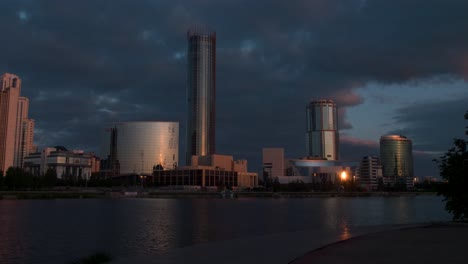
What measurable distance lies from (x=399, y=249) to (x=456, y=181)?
1805 cm

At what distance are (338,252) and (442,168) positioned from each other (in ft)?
75.0

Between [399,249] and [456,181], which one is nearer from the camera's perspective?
[399,249]

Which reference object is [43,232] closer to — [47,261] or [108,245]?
[108,245]

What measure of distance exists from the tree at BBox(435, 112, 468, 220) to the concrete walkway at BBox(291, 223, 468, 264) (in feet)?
27.8

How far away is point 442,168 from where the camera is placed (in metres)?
39.2

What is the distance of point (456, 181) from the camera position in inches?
1421

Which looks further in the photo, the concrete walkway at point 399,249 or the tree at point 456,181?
the tree at point 456,181

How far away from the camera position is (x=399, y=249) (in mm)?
20812

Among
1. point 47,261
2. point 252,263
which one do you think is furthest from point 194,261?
point 47,261

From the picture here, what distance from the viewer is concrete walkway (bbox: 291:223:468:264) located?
18.1m

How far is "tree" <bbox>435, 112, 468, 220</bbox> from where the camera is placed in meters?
35.6

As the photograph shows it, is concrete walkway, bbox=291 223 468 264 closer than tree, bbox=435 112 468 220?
Yes

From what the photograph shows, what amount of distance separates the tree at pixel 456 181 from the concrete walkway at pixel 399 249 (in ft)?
27.8

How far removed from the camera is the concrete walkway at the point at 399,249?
18.1 meters
